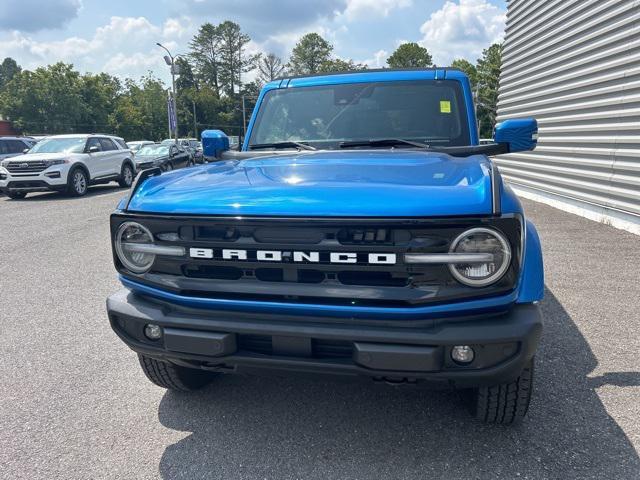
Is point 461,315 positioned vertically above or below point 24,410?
above

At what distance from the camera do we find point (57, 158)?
42.2ft

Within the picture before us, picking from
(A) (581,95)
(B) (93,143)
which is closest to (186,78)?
(B) (93,143)

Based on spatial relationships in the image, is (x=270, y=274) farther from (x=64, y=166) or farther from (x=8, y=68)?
(x=8, y=68)

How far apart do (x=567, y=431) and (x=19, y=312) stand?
449cm

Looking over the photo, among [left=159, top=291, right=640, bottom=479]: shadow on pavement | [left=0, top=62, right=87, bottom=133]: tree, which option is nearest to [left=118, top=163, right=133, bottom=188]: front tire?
[left=159, top=291, right=640, bottom=479]: shadow on pavement

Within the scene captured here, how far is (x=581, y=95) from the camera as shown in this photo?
353 inches

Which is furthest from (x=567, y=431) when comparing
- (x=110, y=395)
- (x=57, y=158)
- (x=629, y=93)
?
(x=57, y=158)

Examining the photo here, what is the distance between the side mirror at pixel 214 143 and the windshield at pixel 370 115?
0.82 feet

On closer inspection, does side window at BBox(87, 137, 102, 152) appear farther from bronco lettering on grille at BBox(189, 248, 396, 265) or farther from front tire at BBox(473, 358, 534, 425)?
front tire at BBox(473, 358, 534, 425)

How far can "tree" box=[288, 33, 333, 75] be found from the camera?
74.6 meters

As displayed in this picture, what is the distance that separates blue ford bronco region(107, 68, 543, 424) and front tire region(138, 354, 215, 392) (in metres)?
0.42

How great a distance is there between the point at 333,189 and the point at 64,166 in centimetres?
1316

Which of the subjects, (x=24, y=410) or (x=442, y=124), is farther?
(x=442, y=124)

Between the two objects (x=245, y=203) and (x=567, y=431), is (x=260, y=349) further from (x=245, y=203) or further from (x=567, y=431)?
(x=567, y=431)
